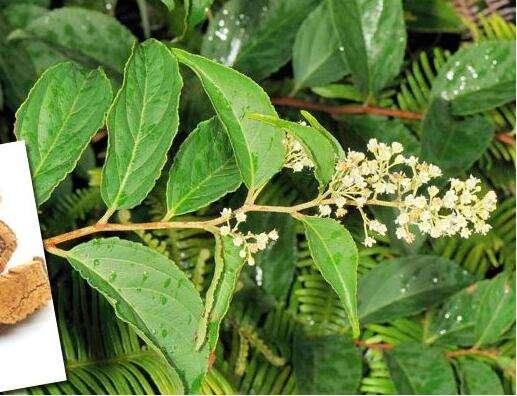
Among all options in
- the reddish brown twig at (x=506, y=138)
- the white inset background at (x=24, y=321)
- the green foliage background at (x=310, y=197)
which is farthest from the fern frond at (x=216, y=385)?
the reddish brown twig at (x=506, y=138)

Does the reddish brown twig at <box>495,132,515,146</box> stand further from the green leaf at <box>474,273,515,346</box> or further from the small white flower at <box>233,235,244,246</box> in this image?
the small white flower at <box>233,235,244,246</box>

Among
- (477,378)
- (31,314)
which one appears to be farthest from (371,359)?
(31,314)

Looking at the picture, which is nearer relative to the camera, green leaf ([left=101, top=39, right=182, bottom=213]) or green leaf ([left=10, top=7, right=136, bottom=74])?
green leaf ([left=101, top=39, right=182, bottom=213])

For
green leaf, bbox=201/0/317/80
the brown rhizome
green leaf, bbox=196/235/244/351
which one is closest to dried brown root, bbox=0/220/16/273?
the brown rhizome

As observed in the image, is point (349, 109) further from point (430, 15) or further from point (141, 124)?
point (141, 124)

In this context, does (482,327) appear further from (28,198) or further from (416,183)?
(28,198)
